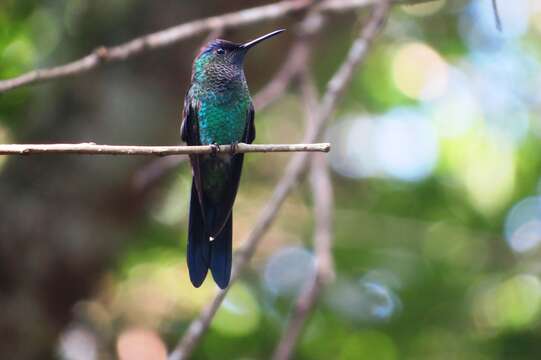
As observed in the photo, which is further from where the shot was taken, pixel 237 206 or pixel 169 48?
pixel 237 206

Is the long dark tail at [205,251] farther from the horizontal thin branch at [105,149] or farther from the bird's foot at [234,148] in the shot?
the horizontal thin branch at [105,149]

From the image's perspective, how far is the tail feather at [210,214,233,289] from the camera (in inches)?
122

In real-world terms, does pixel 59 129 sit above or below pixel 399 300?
above

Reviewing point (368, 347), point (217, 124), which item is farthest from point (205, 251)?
point (368, 347)

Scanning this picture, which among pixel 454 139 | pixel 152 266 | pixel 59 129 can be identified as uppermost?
pixel 59 129

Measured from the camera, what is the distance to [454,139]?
6.59 meters

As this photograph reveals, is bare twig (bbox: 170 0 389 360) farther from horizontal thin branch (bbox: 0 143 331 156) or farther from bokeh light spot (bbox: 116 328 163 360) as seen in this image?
bokeh light spot (bbox: 116 328 163 360)

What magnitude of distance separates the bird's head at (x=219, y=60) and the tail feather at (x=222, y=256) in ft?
2.95

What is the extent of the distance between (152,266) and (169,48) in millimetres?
1624

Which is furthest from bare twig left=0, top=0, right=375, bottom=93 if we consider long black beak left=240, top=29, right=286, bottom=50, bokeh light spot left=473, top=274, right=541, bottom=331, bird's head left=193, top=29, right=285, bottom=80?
bokeh light spot left=473, top=274, right=541, bottom=331

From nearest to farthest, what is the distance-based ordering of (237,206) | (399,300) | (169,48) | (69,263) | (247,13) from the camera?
(247,13), (69,263), (169,48), (399,300), (237,206)

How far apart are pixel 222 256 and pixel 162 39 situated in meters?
1.26

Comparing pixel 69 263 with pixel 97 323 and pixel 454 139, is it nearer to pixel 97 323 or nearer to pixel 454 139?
pixel 97 323

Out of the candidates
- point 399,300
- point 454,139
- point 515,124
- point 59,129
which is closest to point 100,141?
point 59,129
